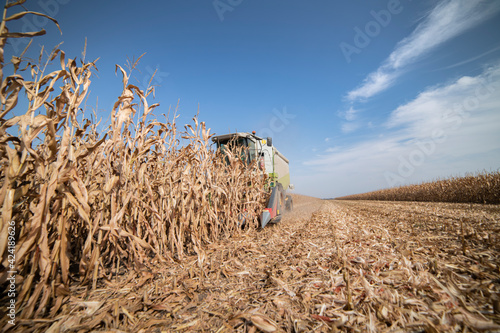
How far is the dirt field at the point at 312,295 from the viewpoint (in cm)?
147

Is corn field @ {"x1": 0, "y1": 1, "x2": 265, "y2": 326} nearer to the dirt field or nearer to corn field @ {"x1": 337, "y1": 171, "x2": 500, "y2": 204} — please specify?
the dirt field

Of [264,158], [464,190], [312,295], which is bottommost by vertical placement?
[312,295]

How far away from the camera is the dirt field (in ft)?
4.81

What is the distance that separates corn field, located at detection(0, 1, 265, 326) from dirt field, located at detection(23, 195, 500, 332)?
1.14 feet

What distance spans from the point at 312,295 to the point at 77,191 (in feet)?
8.43

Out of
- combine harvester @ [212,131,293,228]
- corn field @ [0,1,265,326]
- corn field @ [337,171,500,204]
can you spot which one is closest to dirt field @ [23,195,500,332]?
corn field @ [0,1,265,326]

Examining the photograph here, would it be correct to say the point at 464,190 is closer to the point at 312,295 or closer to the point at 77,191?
the point at 312,295

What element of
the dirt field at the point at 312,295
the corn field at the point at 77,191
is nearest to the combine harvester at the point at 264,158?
the corn field at the point at 77,191

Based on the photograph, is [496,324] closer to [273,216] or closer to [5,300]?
[5,300]

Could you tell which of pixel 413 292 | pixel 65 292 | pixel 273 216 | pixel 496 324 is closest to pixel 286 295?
pixel 413 292

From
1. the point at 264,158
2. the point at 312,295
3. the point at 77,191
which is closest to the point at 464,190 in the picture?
the point at 264,158

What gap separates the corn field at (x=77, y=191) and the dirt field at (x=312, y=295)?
35 centimetres

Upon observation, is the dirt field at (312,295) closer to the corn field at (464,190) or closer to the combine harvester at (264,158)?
the combine harvester at (264,158)

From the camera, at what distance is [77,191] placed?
188 cm
